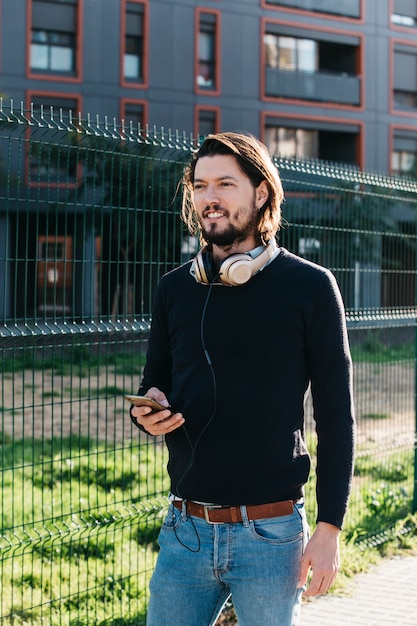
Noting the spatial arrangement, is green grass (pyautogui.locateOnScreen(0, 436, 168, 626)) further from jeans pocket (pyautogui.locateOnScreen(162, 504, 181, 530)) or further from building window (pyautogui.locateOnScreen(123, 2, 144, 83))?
building window (pyautogui.locateOnScreen(123, 2, 144, 83))

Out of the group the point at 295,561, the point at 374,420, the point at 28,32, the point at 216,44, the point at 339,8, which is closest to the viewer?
the point at 295,561

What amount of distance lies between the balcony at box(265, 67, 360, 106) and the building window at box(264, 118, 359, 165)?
103cm

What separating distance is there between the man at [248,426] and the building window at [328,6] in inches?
1311

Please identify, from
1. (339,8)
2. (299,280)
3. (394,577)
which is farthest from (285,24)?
(299,280)

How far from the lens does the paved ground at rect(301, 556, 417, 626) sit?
5.28m

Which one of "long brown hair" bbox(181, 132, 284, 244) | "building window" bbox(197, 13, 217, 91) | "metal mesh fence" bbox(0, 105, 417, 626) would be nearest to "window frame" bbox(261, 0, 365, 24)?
"building window" bbox(197, 13, 217, 91)

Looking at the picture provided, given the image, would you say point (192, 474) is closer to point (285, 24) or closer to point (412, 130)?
point (285, 24)

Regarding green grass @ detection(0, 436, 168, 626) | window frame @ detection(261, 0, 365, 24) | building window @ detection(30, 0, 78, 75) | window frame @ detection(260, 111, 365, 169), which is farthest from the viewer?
window frame @ detection(261, 0, 365, 24)

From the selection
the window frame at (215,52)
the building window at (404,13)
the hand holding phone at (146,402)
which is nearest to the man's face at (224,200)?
the hand holding phone at (146,402)

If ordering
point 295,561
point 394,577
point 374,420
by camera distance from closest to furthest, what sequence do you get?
point 295,561, point 394,577, point 374,420

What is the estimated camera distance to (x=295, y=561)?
2709 mm

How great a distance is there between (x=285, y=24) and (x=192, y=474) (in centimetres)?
3366

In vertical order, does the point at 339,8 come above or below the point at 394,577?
above

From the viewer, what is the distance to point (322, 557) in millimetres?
2633
